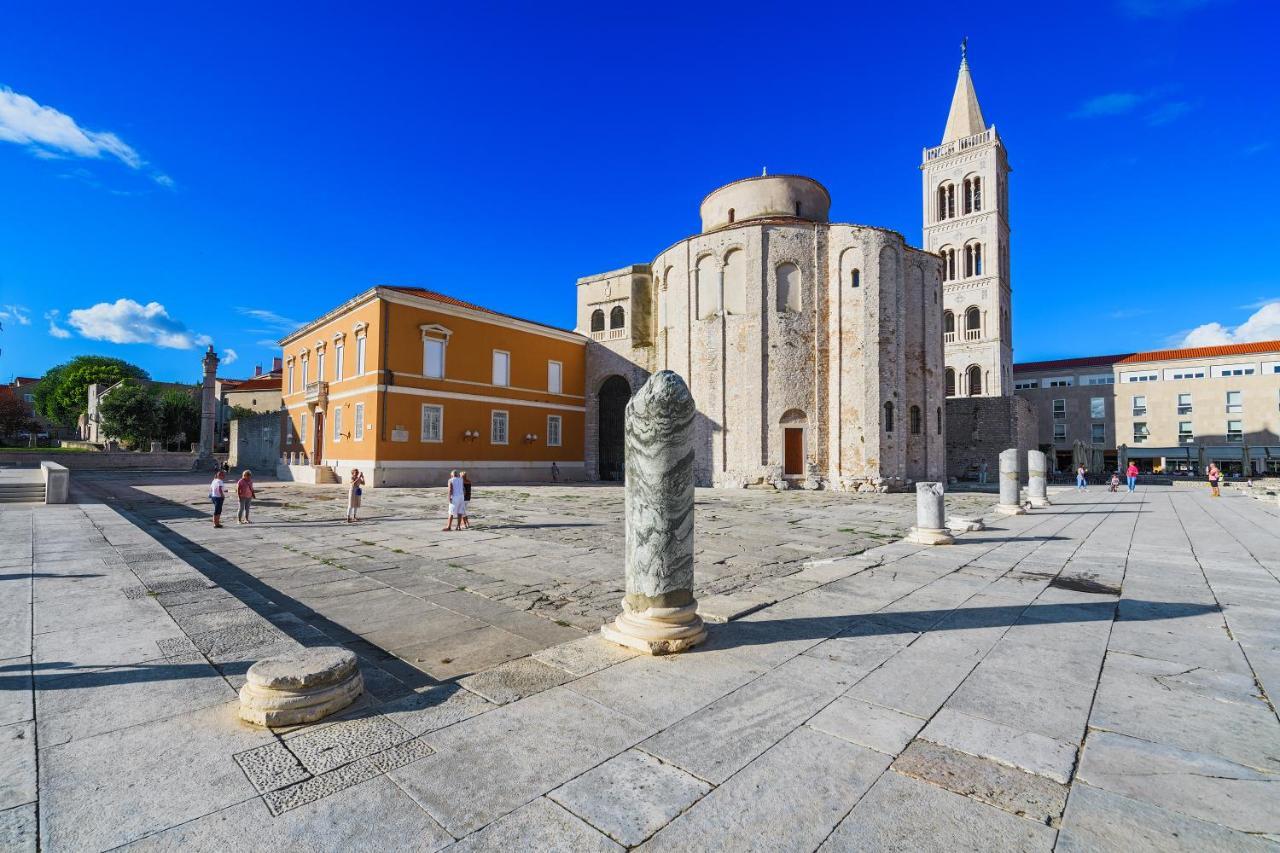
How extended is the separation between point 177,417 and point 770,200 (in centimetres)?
4824

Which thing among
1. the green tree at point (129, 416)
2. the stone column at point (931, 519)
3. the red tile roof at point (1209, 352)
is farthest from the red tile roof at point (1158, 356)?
the green tree at point (129, 416)

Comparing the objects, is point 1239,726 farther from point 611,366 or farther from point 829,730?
point 611,366

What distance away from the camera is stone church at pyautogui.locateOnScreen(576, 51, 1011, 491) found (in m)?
24.3

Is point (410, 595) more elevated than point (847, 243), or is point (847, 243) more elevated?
point (847, 243)

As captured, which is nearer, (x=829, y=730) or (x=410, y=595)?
(x=829, y=730)

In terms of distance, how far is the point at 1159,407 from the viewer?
151 feet

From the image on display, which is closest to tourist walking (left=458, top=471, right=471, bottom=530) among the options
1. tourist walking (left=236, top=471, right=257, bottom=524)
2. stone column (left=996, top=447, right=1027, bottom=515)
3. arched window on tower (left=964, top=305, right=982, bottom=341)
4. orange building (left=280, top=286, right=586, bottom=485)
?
tourist walking (left=236, top=471, right=257, bottom=524)

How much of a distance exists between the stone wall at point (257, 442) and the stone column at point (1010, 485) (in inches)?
1289

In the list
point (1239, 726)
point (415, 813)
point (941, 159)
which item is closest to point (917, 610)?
point (1239, 726)

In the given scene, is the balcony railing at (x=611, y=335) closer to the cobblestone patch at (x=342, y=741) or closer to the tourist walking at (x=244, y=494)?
the tourist walking at (x=244, y=494)

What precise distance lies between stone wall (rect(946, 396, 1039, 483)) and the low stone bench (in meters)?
34.4

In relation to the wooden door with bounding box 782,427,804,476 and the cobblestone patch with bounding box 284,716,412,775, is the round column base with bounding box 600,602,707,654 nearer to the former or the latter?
the cobblestone patch with bounding box 284,716,412,775

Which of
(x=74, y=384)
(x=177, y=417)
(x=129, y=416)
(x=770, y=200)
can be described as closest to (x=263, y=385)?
(x=177, y=417)

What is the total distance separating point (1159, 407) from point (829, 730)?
59286mm
